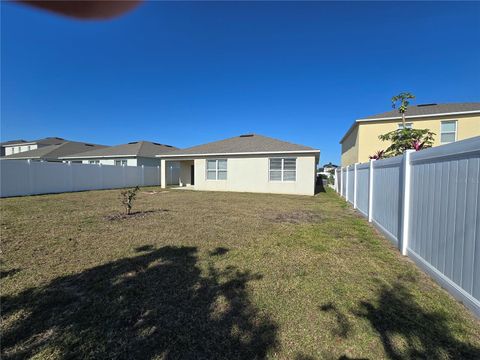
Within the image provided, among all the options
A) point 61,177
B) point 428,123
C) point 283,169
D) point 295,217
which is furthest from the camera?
point 428,123

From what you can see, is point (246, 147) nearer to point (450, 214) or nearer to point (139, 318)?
point (450, 214)

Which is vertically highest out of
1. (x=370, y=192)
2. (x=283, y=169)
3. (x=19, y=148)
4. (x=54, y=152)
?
(x=19, y=148)

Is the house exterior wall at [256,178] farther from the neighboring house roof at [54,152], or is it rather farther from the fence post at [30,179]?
the neighboring house roof at [54,152]

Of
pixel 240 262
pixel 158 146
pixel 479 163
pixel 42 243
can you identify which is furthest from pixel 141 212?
pixel 158 146

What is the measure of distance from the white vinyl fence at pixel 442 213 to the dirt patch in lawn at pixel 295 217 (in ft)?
8.66

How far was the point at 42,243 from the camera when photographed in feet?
17.1

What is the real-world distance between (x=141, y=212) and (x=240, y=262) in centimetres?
580

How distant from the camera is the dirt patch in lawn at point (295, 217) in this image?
781cm

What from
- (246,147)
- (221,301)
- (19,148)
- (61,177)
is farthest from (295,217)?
(19,148)

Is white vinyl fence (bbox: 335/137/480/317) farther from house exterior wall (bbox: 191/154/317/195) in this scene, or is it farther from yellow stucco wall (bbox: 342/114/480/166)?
yellow stucco wall (bbox: 342/114/480/166)

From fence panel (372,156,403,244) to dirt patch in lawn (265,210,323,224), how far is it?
1815mm

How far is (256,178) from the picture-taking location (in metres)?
17.9

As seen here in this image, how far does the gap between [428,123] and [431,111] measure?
99cm

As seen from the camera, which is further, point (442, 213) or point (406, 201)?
point (406, 201)
